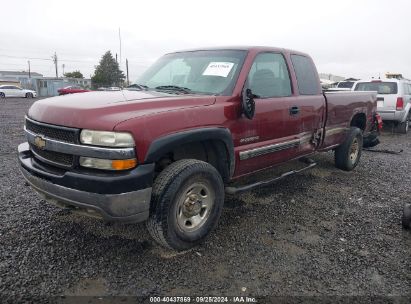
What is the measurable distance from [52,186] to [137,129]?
86cm

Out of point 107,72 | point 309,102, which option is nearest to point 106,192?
point 309,102

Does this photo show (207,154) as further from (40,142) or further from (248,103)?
(40,142)

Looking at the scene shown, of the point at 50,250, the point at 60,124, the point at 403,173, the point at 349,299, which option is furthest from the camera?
the point at 403,173

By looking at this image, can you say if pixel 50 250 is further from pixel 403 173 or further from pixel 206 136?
pixel 403 173

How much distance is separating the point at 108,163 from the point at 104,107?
0.48 meters

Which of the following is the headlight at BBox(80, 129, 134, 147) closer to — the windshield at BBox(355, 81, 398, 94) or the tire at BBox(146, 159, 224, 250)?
the tire at BBox(146, 159, 224, 250)

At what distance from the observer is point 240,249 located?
3168mm

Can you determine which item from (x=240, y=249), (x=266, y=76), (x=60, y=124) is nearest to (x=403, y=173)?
(x=266, y=76)

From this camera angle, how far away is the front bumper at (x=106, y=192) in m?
2.50

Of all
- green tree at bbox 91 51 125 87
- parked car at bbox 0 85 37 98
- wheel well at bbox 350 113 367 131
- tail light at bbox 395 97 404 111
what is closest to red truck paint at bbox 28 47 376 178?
wheel well at bbox 350 113 367 131

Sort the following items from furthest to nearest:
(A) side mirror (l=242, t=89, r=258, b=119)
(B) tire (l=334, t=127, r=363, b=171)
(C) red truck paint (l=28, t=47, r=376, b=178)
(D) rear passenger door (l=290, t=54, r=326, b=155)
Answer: (B) tire (l=334, t=127, r=363, b=171)
(D) rear passenger door (l=290, t=54, r=326, b=155)
(A) side mirror (l=242, t=89, r=258, b=119)
(C) red truck paint (l=28, t=47, r=376, b=178)

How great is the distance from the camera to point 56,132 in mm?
2775

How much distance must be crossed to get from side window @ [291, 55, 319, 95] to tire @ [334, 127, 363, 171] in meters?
1.42

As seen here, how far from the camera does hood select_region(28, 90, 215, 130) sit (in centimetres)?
258
